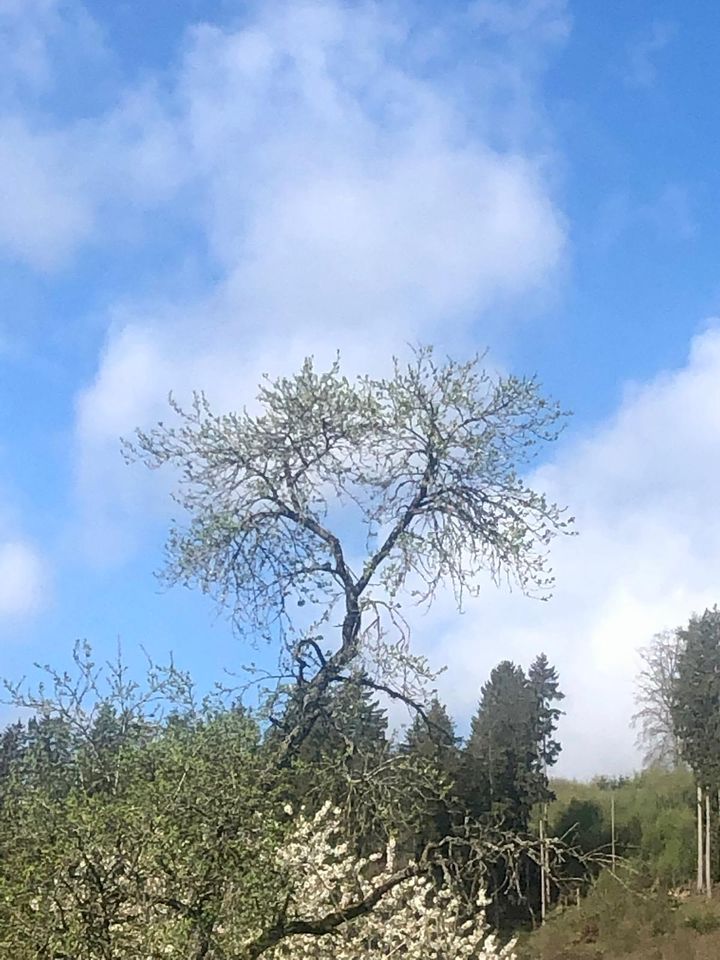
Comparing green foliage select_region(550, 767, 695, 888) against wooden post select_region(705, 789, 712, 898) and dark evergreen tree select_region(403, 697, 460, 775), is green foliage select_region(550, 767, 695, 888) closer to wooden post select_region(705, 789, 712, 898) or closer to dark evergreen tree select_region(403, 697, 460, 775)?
wooden post select_region(705, 789, 712, 898)

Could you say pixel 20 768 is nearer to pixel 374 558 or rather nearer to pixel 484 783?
pixel 374 558

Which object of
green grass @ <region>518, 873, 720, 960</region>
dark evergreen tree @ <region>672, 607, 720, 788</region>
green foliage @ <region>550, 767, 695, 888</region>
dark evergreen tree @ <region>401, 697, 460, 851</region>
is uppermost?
dark evergreen tree @ <region>672, 607, 720, 788</region>

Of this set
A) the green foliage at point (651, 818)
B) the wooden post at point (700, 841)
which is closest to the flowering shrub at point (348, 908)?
the wooden post at point (700, 841)

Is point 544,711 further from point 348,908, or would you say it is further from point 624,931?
point 348,908

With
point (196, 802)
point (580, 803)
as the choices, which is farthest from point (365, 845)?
point (580, 803)

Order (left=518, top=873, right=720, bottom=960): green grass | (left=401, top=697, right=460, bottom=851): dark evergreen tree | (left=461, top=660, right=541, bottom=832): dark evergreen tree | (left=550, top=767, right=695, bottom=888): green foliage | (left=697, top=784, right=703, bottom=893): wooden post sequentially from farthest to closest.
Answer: (left=550, top=767, right=695, bottom=888): green foliage → (left=697, top=784, right=703, bottom=893): wooden post → (left=461, top=660, right=541, bottom=832): dark evergreen tree → (left=518, top=873, right=720, bottom=960): green grass → (left=401, top=697, right=460, bottom=851): dark evergreen tree

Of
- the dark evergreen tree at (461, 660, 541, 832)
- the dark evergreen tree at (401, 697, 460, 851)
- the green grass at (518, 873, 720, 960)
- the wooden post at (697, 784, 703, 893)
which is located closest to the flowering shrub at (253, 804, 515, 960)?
the dark evergreen tree at (401, 697, 460, 851)

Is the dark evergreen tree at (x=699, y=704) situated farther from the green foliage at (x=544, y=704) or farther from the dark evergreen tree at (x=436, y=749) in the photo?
the dark evergreen tree at (x=436, y=749)

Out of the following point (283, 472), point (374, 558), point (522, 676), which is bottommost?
point (374, 558)

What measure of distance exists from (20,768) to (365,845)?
12.9 feet

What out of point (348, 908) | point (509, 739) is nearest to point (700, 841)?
point (509, 739)

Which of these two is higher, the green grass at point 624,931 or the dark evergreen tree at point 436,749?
the dark evergreen tree at point 436,749

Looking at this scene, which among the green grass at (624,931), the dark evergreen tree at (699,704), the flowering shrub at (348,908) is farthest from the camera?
the dark evergreen tree at (699,704)

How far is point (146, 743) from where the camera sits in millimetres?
6520
